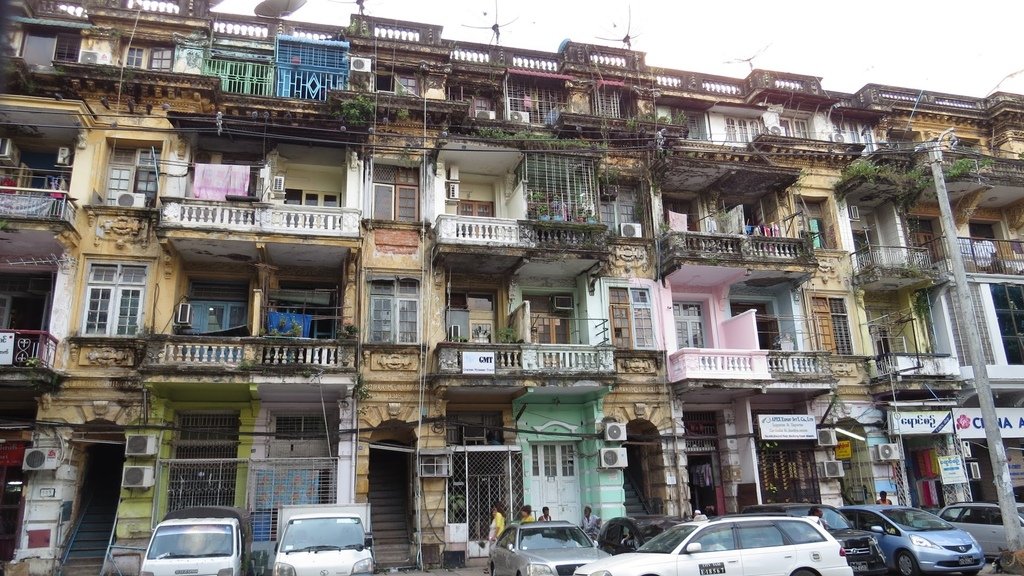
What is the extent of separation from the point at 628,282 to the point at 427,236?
22.0 ft

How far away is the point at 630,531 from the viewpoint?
15.7 meters

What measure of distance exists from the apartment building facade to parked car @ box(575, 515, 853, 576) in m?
8.46

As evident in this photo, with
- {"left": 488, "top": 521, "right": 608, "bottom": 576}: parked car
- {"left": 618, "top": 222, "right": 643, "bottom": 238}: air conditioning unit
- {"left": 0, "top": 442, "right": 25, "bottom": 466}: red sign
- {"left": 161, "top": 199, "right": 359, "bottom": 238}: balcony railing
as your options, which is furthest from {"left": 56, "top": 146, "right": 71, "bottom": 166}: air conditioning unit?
{"left": 618, "top": 222, "right": 643, "bottom": 238}: air conditioning unit

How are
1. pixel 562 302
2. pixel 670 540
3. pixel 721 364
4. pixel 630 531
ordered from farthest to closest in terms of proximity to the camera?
1. pixel 562 302
2. pixel 721 364
3. pixel 630 531
4. pixel 670 540

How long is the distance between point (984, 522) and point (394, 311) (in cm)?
1628

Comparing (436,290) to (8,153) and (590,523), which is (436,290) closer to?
(590,523)

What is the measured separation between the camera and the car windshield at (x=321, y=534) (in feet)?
44.1

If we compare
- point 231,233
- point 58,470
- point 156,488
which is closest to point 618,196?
point 231,233

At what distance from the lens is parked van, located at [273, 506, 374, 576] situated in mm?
12844

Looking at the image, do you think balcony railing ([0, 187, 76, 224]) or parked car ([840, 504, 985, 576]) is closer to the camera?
parked car ([840, 504, 985, 576])

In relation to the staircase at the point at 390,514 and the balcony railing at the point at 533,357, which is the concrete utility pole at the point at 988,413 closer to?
the balcony railing at the point at 533,357

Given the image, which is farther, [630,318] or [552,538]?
[630,318]

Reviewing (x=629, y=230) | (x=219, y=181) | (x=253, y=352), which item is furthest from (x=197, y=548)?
(x=629, y=230)

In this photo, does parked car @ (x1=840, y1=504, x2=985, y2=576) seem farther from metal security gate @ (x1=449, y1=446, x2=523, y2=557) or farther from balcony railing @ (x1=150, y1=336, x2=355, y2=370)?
balcony railing @ (x1=150, y1=336, x2=355, y2=370)
